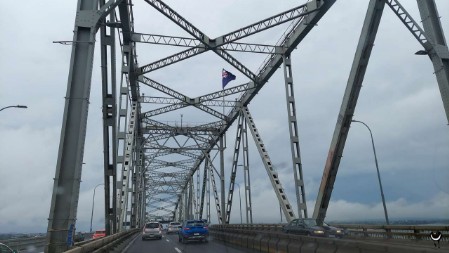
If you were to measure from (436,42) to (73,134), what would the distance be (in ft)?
49.2

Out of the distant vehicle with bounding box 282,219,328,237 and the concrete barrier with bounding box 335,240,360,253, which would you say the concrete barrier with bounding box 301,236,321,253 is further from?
the distant vehicle with bounding box 282,219,328,237

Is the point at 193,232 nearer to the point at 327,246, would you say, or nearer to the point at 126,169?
the point at 126,169

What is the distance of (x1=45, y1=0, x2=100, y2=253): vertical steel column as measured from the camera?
1054 cm

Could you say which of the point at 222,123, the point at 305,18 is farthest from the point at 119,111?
the point at 222,123

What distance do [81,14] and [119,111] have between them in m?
16.8

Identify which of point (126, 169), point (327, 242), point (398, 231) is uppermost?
point (126, 169)

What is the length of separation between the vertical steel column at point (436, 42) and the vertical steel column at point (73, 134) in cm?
1374

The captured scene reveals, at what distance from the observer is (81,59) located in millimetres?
12258

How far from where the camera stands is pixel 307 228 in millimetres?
20922

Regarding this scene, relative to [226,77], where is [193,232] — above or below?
below

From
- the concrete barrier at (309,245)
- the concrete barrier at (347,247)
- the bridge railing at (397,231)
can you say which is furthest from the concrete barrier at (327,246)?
the bridge railing at (397,231)

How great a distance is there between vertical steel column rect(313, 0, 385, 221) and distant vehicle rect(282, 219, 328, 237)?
805mm

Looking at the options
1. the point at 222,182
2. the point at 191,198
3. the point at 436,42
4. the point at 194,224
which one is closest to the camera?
the point at 436,42

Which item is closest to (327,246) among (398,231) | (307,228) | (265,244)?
(265,244)
